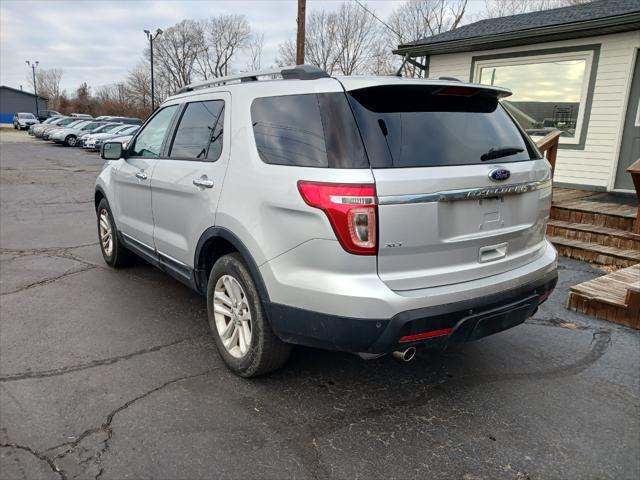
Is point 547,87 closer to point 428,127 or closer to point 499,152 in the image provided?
point 499,152

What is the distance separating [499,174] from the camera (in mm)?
2658

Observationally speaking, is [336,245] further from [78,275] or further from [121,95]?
[121,95]

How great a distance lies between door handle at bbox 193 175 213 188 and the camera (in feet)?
10.5

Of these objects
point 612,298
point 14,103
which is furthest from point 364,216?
point 14,103

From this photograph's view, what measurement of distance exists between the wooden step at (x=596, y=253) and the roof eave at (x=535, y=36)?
13.1 feet

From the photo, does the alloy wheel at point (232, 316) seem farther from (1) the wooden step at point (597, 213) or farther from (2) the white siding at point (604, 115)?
(2) the white siding at point (604, 115)

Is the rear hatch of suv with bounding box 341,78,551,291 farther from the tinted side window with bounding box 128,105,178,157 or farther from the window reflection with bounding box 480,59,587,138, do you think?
the window reflection with bounding box 480,59,587,138

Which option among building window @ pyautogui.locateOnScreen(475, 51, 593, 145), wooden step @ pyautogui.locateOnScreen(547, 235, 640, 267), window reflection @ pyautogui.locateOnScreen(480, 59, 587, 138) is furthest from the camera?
window reflection @ pyautogui.locateOnScreen(480, 59, 587, 138)

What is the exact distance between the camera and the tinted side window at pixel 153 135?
4.20m

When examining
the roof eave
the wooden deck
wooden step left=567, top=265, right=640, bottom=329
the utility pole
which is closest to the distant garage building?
the utility pole

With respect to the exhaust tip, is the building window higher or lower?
higher

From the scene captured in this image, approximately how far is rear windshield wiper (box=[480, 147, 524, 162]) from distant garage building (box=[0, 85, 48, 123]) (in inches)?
→ 3649

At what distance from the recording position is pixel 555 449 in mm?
2533

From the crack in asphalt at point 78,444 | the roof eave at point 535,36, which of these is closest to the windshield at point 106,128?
the roof eave at point 535,36
